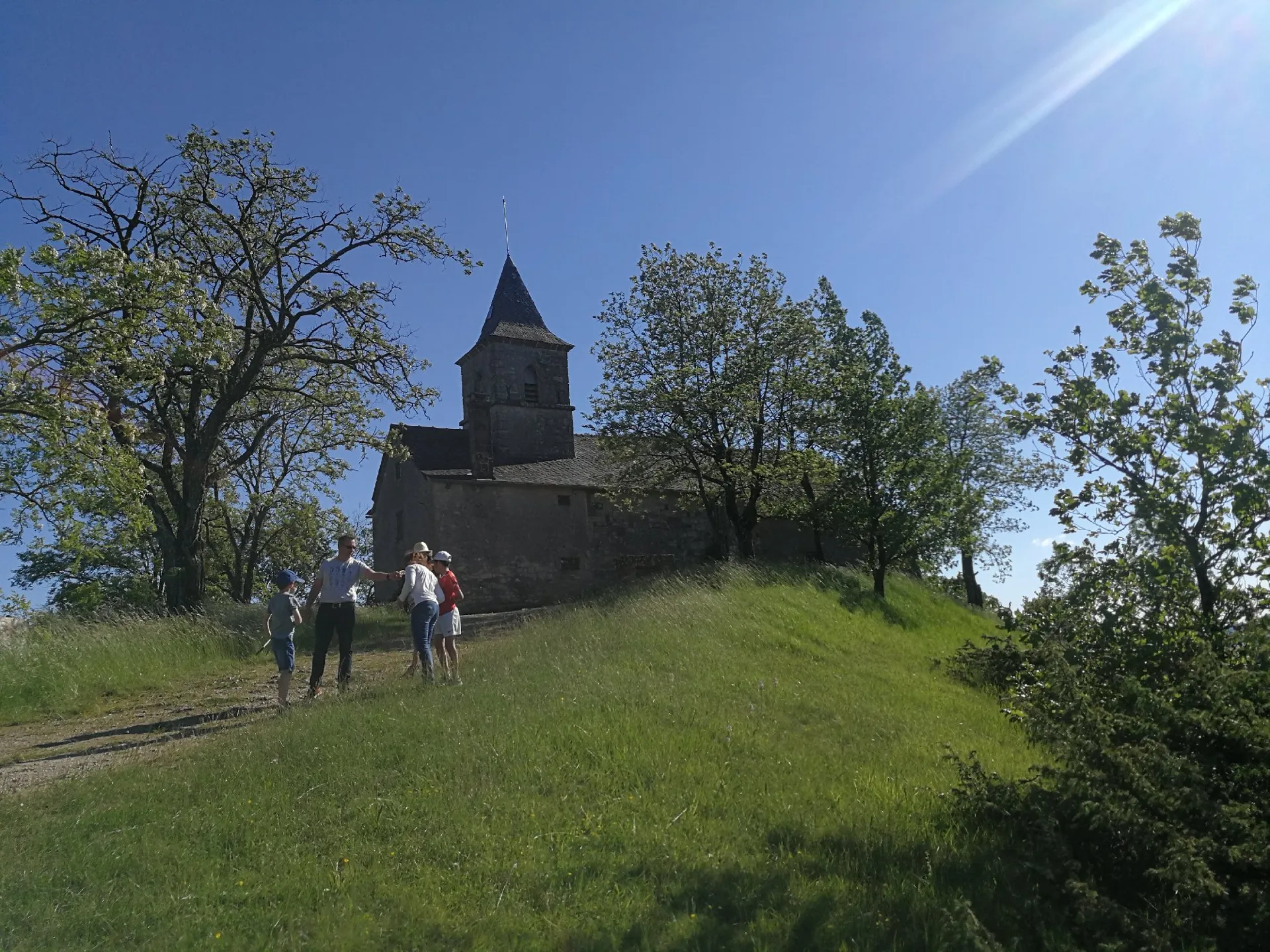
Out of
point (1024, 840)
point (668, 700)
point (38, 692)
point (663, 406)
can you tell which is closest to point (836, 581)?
point (663, 406)

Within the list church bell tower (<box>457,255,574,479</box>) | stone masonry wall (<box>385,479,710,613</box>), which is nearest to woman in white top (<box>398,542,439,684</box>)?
stone masonry wall (<box>385,479,710,613</box>)

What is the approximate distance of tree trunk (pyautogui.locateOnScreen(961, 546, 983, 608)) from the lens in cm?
3143

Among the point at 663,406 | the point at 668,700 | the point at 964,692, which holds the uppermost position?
the point at 663,406

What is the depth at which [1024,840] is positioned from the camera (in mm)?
5191

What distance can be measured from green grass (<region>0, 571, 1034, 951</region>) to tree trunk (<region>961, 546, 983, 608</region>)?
24066 mm

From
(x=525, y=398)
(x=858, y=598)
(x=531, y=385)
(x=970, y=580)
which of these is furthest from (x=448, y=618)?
(x=970, y=580)

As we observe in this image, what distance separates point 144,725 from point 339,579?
283 centimetres

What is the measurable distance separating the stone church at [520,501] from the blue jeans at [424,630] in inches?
556

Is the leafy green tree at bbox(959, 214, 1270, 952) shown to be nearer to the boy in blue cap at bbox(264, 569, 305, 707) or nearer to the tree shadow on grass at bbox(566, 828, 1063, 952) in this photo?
the tree shadow on grass at bbox(566, 828, 1063, 952)

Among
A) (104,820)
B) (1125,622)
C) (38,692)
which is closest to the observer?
(104,820)

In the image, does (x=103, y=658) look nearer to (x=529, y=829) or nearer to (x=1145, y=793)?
(x=529, y=829)

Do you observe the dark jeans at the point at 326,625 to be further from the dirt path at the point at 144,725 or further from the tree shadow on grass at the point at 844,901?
the tree shadow on grass at the point at 844,901

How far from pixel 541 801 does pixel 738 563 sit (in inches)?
492

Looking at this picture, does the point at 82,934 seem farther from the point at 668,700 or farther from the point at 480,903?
the point at 668,700
